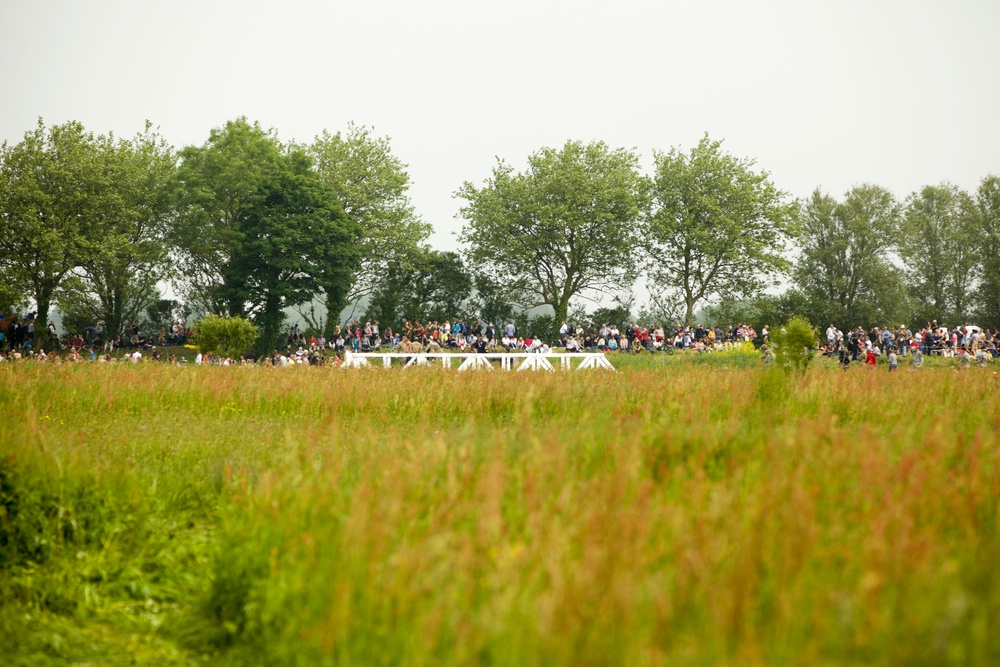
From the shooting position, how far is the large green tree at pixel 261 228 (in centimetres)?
4841

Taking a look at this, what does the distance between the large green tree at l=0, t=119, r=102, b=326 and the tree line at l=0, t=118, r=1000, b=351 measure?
110 millimetres

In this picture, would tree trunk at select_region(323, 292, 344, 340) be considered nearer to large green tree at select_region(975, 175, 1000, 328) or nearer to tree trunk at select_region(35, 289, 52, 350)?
tree trunk at select_region(35, 289, 52, 350)

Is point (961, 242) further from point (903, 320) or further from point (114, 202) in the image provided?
point (114, 202)

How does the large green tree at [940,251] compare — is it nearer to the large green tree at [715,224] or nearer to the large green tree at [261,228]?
the large green tree at [715,224]

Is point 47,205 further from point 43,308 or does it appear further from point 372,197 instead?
point 372,197

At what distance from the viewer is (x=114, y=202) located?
154ft

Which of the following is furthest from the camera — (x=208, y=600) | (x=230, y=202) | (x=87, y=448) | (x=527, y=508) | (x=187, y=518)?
(x=230, y=202)

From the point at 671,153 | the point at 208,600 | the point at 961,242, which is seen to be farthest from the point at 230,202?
the point at 961,242

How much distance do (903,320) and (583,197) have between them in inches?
1181

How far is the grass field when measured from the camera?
314 centimetres

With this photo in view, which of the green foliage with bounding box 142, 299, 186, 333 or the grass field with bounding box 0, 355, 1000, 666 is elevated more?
the green foliage with bounding box 142, 299, 186, 333

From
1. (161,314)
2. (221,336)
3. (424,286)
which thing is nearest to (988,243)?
(424,286)

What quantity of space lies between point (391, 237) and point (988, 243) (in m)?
50.1

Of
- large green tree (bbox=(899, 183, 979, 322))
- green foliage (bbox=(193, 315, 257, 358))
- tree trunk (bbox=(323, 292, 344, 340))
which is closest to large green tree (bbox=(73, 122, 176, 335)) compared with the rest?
tree trunk (bbox=(323, 292, 344, 340))
